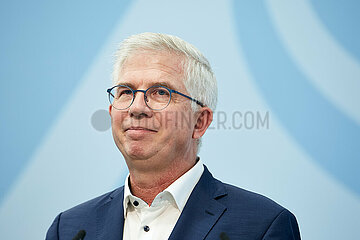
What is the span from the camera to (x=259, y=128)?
99.0 inches

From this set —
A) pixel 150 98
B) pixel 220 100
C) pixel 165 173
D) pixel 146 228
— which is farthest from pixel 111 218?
pixel 220 100

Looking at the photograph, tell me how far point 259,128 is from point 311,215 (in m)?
0.56

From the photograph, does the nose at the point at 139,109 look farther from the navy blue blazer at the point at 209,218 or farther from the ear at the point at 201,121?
the navy blue blazer at the point at 209,218

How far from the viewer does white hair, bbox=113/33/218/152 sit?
1.87 m

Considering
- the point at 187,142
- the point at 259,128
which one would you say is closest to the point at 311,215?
the point at 259,128

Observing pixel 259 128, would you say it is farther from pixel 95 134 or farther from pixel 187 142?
pixel 95 134

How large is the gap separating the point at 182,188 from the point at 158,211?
0.45 feet

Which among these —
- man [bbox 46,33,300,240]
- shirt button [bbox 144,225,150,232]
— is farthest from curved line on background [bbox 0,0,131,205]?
shirt button [bbox 144,225,150,232]

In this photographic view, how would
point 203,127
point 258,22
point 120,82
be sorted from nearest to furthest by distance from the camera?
point 120,82
point 203,127
point 258,22

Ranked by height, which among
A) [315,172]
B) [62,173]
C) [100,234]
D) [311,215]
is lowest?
[62,173]

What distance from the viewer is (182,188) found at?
5.92ft

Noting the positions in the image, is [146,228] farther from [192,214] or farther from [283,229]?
[283,229]

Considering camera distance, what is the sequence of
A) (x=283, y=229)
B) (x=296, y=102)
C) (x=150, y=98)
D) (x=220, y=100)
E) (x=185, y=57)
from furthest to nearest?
(x=220, y=100)
(x=296, y=102)
(x=185, y=57)
(x=150, y=98)
(x=283, y=229)

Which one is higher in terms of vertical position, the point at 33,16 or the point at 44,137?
the point at 33,16
